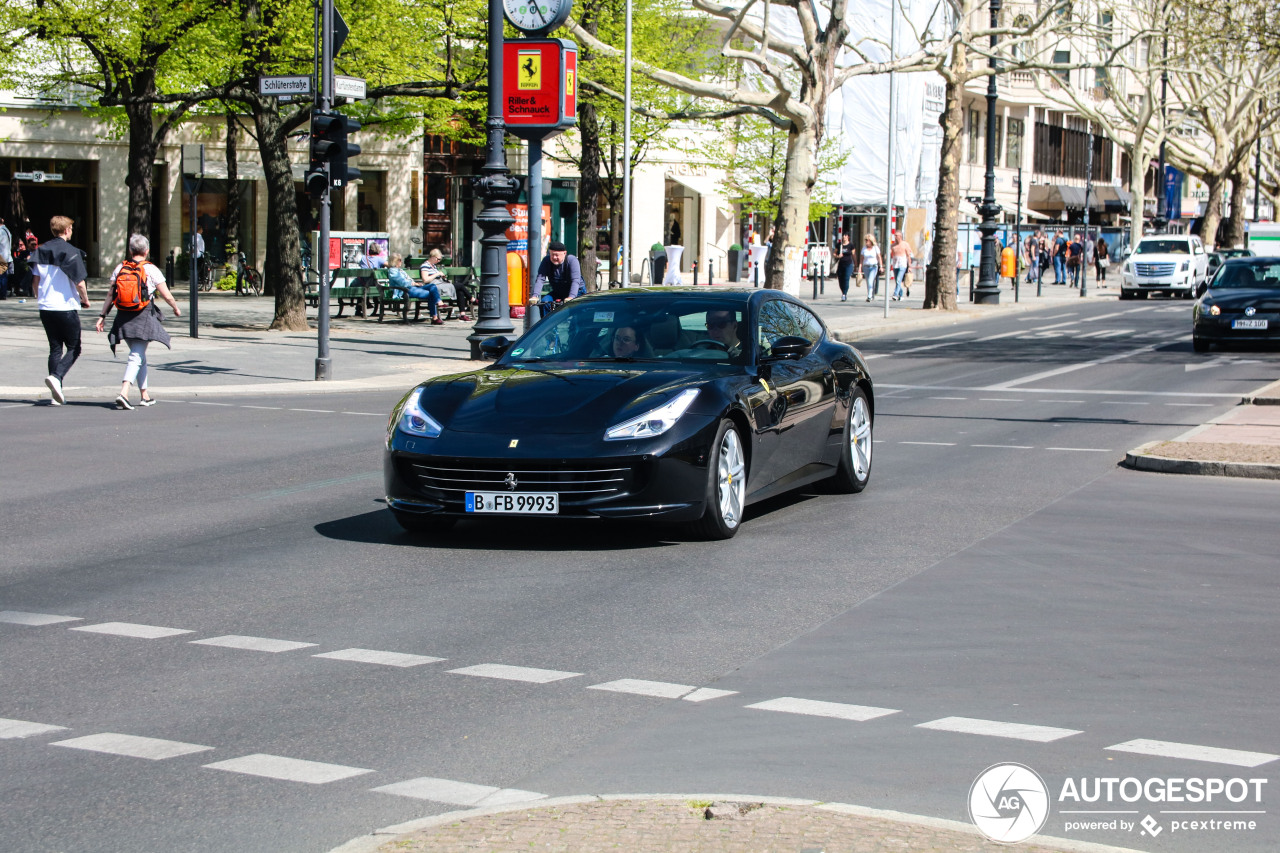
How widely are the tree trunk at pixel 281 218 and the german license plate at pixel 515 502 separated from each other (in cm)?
2034

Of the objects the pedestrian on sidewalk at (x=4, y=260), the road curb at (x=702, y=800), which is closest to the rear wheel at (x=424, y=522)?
the road curb at (x=702, y=800)

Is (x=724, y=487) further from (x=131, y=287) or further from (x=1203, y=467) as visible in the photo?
(x=131, y=287)

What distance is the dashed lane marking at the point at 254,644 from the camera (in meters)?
6.91

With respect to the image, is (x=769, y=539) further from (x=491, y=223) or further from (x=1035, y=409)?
(x=491, y=223)

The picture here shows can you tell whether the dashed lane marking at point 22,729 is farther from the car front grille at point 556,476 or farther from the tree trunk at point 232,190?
the tree trunk at point 232,190

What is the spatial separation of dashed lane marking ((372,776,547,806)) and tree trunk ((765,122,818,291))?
27600mm

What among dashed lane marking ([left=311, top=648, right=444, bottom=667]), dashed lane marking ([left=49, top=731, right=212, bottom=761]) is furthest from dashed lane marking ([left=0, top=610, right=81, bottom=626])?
dashed lane marking ([left=49, top=731, right=212, bottom=761])

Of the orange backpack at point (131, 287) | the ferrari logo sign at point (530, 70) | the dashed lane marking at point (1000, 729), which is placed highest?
the ferrari logo sign at point (530, 70)

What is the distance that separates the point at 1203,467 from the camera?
12781 millimetres

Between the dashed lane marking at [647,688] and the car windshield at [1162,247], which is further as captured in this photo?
the car windshield at [1162,247]

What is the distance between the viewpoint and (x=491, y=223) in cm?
2384

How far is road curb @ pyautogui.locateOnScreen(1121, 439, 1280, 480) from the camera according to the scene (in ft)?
41.3

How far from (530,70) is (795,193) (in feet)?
30.1

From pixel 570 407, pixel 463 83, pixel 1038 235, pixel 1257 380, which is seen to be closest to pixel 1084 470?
A: pixel 570 407
